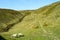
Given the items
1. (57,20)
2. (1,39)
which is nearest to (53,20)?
(57,20)

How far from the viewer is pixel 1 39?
1388 inches

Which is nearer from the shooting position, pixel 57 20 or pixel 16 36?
pixel 16 36

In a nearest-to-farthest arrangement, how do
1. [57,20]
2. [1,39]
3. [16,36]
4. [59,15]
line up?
[1,39] < [16,36] < [57,20] < [59,15]

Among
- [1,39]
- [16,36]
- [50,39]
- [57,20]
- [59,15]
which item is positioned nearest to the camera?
[50,39]

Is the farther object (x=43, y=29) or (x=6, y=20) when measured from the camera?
(x=6, y=20)

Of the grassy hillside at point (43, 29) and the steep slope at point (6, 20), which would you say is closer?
the grassy hillside at point (43, 29)

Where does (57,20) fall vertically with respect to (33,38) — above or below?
above

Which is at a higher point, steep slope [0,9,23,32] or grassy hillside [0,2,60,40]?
steep slope [0,9,23,32]

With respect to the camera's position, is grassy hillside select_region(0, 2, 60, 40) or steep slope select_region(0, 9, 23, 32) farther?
steep slope select_region(0, 9, 23, 32)

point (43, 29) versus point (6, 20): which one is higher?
point (6, 20)

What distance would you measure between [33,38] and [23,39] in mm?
1778

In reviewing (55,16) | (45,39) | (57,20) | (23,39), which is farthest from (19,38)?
(55,16)

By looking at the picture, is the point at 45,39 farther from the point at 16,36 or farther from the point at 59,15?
Answer: the point at 59,15

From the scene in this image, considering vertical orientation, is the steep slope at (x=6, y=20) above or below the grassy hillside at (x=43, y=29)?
above
